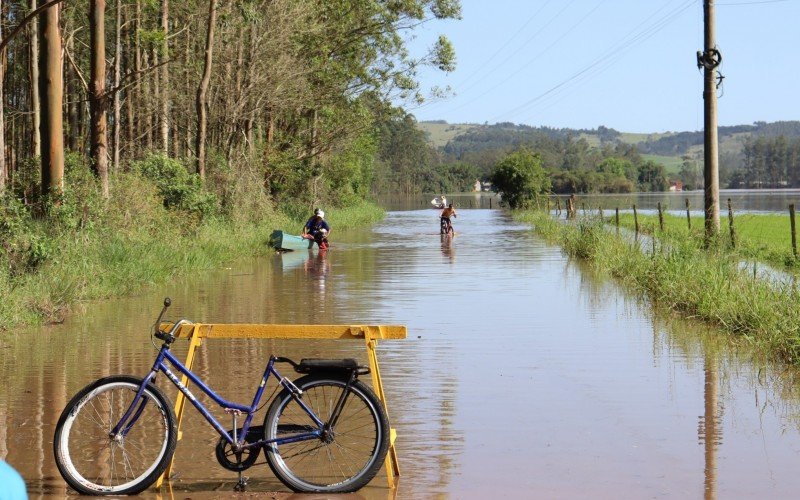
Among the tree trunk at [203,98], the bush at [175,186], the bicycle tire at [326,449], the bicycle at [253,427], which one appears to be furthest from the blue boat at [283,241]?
the bicycle at [253,427]

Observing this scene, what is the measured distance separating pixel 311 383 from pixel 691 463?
2.69 meters

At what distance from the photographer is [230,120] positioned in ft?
130

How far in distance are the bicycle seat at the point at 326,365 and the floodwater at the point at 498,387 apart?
2.60ft

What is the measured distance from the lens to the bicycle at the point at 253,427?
687 centimetres

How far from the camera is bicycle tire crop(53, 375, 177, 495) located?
22.5 ft

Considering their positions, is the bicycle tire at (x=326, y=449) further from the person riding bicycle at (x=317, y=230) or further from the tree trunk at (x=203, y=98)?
the tree trunk at (x=203, y=98)

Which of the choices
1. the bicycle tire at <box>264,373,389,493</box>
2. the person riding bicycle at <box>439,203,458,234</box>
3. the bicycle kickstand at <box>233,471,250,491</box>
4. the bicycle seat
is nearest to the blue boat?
the person riding bicycle at <box>439,203,458,234</box>

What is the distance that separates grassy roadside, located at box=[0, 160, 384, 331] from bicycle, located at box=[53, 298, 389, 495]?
784 centimetres

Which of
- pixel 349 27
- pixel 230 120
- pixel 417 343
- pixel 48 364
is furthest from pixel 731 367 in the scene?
pixel 349 27

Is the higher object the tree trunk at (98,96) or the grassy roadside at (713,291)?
the tree trunk at (98,96)

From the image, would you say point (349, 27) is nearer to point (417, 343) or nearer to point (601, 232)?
point (601, 232)

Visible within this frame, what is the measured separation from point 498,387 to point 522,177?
71770mm

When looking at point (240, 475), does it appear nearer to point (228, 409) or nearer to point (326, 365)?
point (228, 409)

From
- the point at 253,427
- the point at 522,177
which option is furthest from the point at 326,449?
the point at 522,177
